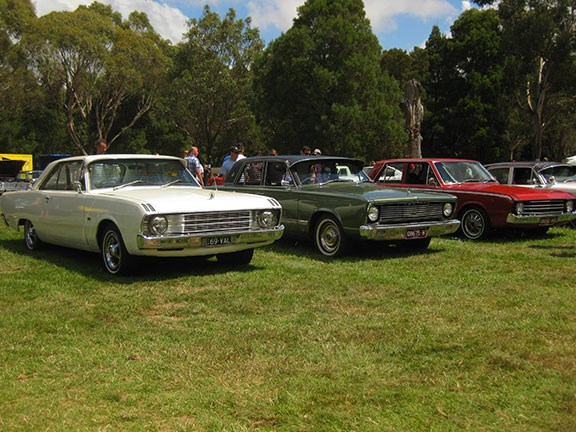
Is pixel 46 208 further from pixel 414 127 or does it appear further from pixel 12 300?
pixel 414 127

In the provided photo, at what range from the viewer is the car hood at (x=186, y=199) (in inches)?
280

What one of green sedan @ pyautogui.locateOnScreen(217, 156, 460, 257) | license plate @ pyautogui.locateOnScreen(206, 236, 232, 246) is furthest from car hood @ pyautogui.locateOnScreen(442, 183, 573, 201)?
license plate @ pyautogui.locateOnScreen(206, 236, 232, 246)

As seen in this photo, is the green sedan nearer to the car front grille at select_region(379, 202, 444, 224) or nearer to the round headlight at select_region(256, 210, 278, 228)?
the car front grille at select_region(379, 202, 444, 224)

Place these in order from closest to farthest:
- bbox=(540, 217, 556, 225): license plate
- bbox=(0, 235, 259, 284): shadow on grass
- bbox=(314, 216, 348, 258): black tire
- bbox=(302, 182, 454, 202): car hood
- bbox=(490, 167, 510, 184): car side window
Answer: bbox=(0, 235, 259, 284): shadow on grass < bbox=(302, 182, 454, 202): car hood < bbox=(314, 216, 348, 258): black tire < bbox=(540, 217, 556, 225): license plate < bbox=(490, 167, 510, 184): car side window

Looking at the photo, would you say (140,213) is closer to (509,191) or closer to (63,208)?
(63,208)

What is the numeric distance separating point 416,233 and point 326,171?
74.8 inches

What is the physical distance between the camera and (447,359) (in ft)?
14.3

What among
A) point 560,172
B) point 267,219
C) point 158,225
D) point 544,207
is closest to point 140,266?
point 158,225

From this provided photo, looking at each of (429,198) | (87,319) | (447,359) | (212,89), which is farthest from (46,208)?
(212,89)

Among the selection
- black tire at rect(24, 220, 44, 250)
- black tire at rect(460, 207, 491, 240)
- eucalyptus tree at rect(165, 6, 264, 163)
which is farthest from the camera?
eucalyptus tree at rect(165, 6, 264, 163)

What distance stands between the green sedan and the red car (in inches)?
59.2

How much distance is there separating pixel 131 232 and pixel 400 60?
38.8 metres

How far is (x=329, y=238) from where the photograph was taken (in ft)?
30.1

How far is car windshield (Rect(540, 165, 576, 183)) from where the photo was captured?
1388 cm
